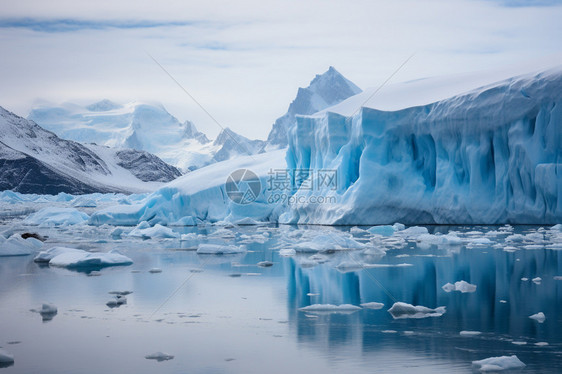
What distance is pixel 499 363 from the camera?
4312 millimetres

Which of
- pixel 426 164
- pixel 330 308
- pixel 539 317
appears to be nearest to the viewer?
pixel 539 317

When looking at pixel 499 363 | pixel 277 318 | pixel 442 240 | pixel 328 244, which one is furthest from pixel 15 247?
pixel 499 363

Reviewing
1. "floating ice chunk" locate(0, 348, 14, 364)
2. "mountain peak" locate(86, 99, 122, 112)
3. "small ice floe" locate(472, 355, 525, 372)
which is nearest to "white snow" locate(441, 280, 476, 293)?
"small ice floe" locate(472, 355, 525, 372)

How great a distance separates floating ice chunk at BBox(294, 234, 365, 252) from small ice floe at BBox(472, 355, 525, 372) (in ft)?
25.1

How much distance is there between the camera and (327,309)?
256 inches

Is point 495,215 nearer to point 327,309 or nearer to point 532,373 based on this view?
Answer: point 327,309

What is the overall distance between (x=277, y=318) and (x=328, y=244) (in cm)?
598

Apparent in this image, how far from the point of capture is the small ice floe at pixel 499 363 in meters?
4.26

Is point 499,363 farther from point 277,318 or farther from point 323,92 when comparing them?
point 323,92

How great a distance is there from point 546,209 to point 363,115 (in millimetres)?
5381

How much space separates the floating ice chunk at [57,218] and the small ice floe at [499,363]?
20.1m

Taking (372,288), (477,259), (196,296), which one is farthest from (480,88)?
(196,296)

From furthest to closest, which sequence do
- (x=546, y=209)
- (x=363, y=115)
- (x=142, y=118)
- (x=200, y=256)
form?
(x=142, y=118) < (x=363, y=115) < (x=546, y=209) < (x=200, y=256)

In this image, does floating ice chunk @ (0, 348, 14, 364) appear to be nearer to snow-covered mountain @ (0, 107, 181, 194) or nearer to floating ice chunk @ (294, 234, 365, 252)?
floating ice chunk @ (294, 234, 365, 252)
